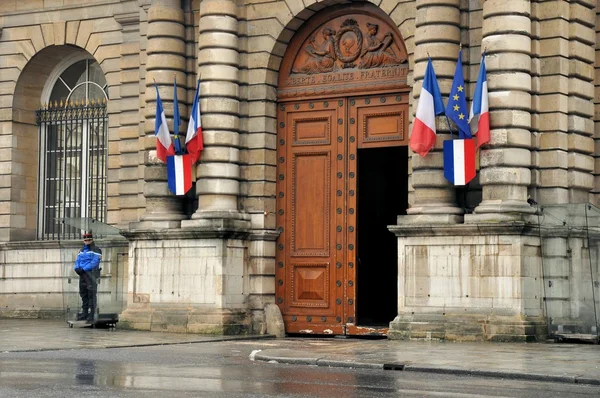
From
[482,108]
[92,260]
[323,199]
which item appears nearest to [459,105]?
[482,108]

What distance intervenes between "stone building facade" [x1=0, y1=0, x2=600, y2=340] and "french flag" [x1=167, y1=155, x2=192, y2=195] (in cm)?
35

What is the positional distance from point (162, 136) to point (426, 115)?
21.9 feet

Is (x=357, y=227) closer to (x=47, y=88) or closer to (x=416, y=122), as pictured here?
(x=416, y=122)

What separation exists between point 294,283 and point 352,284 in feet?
5.08

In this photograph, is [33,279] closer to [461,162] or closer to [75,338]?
[75,338]

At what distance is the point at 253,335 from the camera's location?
98.6 feet

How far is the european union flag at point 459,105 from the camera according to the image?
2708cm

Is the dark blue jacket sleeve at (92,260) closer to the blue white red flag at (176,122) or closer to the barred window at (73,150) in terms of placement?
the blue white red flag at (176,122)

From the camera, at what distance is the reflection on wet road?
55.0 feet

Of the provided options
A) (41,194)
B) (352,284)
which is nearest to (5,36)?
(41,194)

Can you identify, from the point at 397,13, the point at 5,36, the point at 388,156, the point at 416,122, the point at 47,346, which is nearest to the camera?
the point at 47,346

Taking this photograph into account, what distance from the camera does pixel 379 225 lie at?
33000 mm

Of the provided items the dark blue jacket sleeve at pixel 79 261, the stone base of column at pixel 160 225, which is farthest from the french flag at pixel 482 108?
the dark blue jacket sleeve at pixel 79 261

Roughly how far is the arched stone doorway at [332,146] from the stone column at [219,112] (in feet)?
3.94
